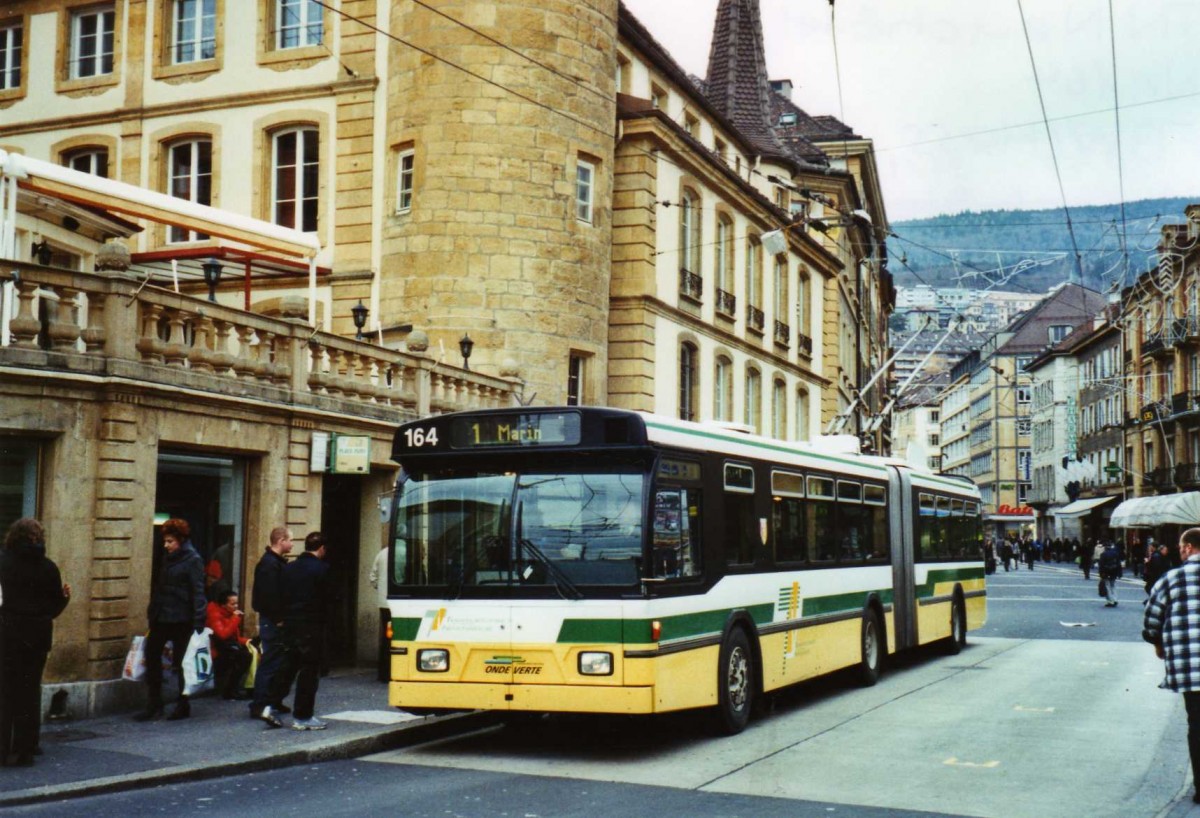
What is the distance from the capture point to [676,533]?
37.8 feet

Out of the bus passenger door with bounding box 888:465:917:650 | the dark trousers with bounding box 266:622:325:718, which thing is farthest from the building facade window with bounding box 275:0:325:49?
the dark trousers with bounding box 266:622:325:718

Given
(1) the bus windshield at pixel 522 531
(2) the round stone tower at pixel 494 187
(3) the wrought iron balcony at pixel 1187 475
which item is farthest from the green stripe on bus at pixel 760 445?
(3) the wrought iron balcony at pixel 1187 475

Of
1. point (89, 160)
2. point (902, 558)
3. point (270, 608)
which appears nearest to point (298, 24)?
point (89, 160)

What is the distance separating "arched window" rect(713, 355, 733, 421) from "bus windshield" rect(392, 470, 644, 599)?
24204mm

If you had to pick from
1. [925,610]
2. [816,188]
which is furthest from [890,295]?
[925,610]

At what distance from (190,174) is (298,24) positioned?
3.88 metres

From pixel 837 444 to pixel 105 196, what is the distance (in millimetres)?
10059

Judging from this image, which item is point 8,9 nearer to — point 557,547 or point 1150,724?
point 557,547

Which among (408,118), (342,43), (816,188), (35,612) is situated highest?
(816,188)

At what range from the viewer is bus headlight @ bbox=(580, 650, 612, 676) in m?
10.9

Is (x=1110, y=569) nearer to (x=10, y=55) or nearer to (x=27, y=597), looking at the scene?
(x=10, y=55)

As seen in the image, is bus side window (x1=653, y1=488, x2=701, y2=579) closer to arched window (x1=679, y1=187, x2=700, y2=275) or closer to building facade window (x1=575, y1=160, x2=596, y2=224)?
building facade window (x1=575, y1=160, x2=596, y2=224)

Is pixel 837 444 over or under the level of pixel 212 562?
over

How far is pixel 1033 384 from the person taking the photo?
366 feet
